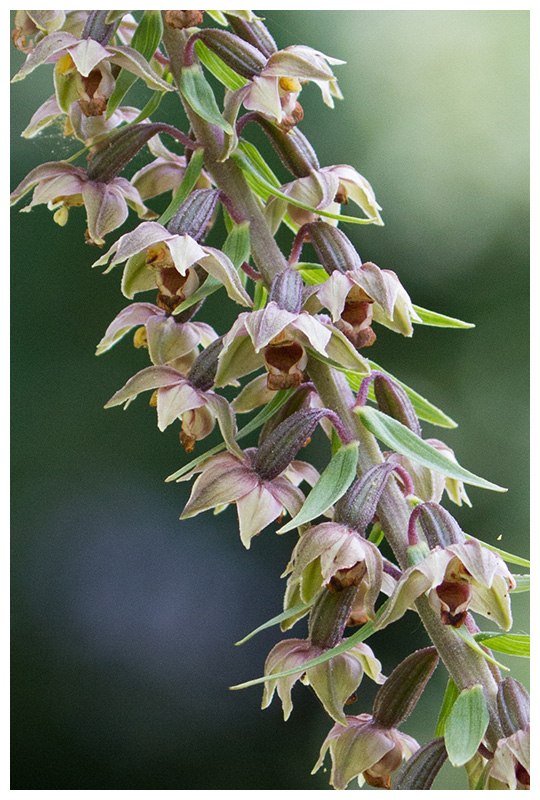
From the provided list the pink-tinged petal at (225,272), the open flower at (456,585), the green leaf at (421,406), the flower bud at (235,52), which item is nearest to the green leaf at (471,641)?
the open flower at (456,585)

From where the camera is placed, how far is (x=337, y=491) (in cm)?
69

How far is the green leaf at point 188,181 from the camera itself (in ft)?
2.64

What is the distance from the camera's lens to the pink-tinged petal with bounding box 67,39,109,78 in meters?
0.78

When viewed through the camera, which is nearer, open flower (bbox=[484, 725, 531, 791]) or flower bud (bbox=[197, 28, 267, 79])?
open flower (bbox=[484, 725, 531, 791])

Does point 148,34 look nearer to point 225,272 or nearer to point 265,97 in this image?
point 265,97

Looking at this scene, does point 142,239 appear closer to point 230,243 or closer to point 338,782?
point 230,243

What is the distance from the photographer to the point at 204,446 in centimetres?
267

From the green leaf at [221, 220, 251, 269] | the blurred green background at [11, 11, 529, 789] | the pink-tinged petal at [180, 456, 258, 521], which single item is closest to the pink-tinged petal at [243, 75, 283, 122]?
the green leaf at [221, 220, 251, 269]

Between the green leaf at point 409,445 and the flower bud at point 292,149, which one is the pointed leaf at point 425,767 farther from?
the flower bud at point 292,149

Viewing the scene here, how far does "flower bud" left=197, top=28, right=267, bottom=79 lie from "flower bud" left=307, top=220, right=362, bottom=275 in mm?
166

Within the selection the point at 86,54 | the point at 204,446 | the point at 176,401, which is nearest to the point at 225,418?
the point at 176,401

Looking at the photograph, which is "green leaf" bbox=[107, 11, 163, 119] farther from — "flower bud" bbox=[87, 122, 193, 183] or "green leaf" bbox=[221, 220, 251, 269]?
"green leaf" bbox=[221, 220, 251, 269]

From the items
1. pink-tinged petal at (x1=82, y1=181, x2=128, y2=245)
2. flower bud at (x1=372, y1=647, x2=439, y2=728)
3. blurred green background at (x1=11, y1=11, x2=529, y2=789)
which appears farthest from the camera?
blurred green background at (x1=11, y1=11, x2=529, y2=789)

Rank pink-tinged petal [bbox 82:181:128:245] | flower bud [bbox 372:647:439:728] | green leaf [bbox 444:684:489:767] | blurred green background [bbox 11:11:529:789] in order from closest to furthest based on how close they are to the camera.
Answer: green leaf [bbox 444:684:489:767] → flower bud [bbox 372:647:439:728] → pink-tinged petal [bbox 82:181:128:245] → blurred green background [bbox 11:11:529:789]
